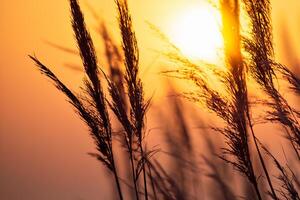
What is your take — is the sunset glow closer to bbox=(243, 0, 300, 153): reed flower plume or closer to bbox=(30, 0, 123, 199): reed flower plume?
bbox=(243, 0, 300, 153): reed flower plume

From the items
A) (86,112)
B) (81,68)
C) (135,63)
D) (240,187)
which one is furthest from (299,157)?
(81,68)

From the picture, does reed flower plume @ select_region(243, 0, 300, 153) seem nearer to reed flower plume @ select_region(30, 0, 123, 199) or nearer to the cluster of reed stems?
the cluster of reed stems

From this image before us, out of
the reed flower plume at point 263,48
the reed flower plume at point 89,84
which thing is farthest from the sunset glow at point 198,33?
the reed flower plume at point 89,84

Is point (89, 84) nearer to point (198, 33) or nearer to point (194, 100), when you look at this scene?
point (194, 100)

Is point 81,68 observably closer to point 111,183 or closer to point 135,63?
point 135,63

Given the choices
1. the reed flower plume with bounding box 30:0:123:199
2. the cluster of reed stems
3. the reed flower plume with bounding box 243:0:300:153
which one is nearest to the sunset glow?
the cluster of reed stems

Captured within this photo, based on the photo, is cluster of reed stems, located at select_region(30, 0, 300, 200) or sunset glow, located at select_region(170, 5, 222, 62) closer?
cluster of reed stems, located at select_region(30, 0, 300, 200)

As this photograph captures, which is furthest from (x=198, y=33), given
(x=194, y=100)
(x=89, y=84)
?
(x=89, y=84)

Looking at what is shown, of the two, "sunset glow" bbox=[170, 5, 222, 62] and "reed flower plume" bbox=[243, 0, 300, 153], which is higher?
"sunset glow" bbox=[170, 5, 222, 62]
